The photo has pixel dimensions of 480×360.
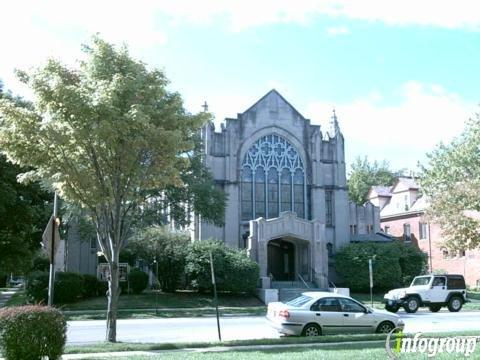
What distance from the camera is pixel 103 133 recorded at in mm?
14391

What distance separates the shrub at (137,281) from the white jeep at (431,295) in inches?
624

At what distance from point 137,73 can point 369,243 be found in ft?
97.0

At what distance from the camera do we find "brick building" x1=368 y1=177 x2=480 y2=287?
51.2 metres

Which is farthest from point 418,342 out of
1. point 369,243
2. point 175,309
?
point 369,243

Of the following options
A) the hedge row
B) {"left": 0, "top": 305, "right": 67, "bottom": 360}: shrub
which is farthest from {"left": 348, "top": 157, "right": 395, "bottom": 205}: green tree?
{"left": 0, "top": 305, "right": 67, "bottom": 360}: shrub

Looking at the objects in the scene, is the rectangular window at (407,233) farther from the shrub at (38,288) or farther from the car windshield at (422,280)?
the shrub at (38,288)

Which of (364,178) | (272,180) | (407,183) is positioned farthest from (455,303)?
(364,178)

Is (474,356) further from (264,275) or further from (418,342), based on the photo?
(264,275)

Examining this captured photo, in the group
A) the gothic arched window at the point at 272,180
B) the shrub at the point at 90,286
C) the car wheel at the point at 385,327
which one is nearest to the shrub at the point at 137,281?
the shrub at the point at 90,286

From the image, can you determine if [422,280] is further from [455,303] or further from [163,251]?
→ [163,251]

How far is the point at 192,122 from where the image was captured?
16.7 meters

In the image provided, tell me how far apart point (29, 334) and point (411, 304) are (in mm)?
22532

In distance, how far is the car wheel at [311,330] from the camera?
664 inches

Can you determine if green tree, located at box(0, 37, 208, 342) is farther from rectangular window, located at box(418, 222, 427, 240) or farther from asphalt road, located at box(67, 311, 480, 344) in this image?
rectangular window, located at box(418, 222, 427, 240)
